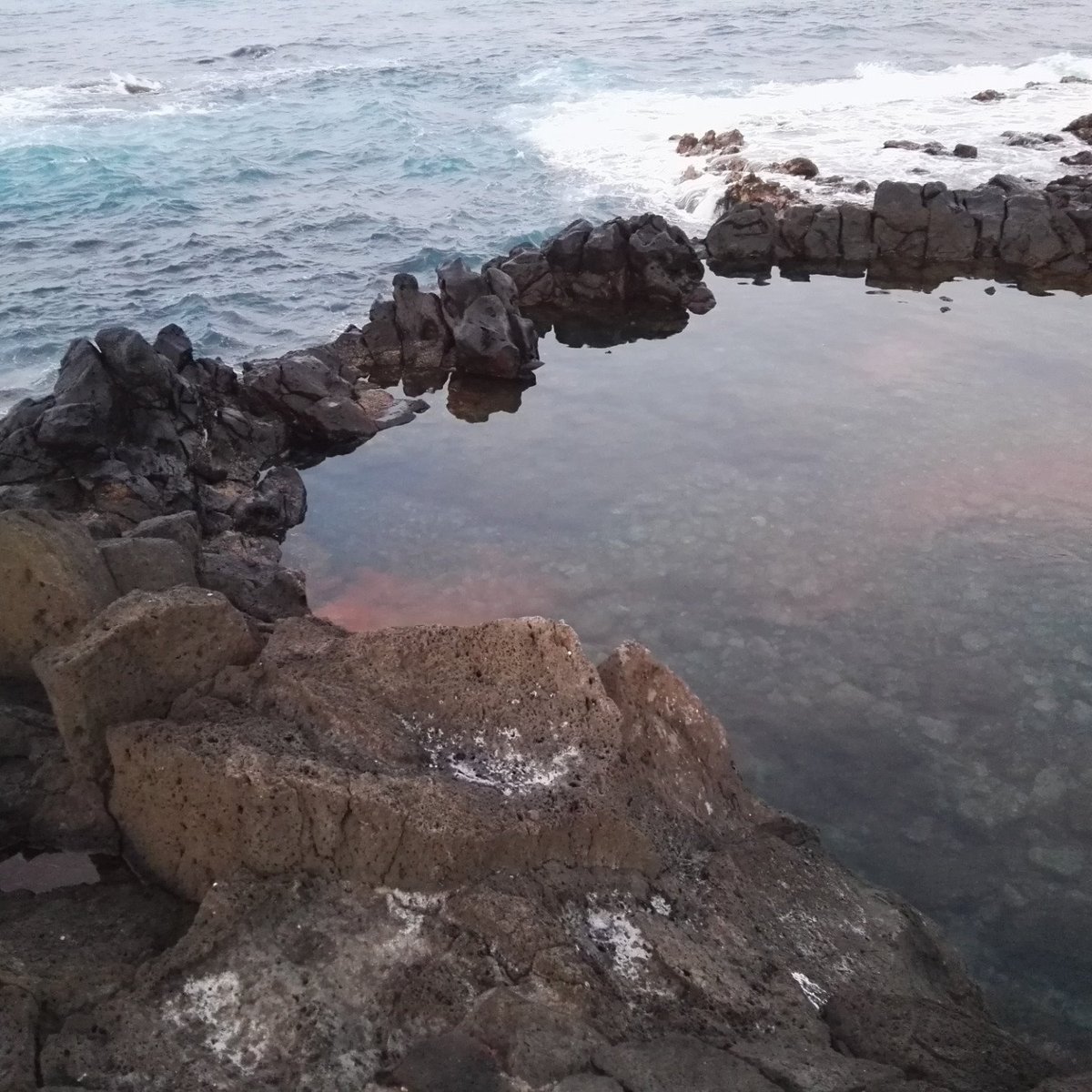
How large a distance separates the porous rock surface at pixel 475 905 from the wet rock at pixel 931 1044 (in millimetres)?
21

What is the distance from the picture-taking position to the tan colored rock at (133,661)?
264 inches

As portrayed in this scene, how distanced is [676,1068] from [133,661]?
403cm

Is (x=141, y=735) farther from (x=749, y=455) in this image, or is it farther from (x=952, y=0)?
(x=952, y=0)

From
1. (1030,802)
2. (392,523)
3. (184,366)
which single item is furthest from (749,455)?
(184,366)

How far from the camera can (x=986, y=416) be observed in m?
15.6

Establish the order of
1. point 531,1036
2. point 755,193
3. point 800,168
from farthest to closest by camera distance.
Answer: point 800,168 < point 755,193 < point 531,1036

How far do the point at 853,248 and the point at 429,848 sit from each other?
19.6 meters

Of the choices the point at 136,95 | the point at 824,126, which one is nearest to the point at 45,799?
the point at 824,126

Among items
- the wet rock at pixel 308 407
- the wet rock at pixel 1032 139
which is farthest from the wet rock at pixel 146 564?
the wet rock at pixel 1032 139

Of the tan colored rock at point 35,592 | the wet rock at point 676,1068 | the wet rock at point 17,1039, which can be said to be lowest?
the wet rock at point 676,1068

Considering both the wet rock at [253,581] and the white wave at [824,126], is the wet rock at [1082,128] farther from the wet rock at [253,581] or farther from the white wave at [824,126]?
the wet rock at [253,581]

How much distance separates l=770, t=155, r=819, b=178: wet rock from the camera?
26.9 metres

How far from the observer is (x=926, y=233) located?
73.2 feet

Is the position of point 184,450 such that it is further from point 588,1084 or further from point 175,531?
point 588,1084
